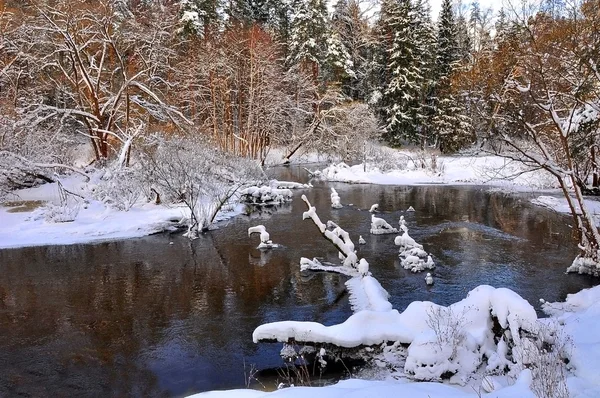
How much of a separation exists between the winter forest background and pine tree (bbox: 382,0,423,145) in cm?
12

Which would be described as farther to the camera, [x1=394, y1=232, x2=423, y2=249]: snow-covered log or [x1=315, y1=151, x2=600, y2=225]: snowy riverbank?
[x1=315, y1=151, x2=600, y2=225]: snowy riverbank

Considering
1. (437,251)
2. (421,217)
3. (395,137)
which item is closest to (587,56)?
(437,251)

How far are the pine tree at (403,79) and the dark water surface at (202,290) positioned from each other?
22.6 metres

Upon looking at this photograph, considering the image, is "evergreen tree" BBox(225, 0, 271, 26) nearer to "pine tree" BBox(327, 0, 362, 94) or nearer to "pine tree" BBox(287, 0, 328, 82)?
"pine tree" BBox(287, 0, 328, 82)

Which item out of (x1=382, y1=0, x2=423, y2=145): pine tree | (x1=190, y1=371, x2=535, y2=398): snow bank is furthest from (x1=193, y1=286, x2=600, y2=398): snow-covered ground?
(x1=382, y1=0, x2=423, y2=145): pine tree

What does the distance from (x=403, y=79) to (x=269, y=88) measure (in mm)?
12170

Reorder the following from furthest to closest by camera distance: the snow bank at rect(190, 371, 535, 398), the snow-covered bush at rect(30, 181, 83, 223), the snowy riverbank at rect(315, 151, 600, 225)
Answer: the snowy riverbank at rect(315, 151, 600, 225) → the snow-covered bush at rect(30, 181, 83, 223) → the snow bank at rect(190, 371, 535, 398)

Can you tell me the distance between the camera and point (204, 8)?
38.9m

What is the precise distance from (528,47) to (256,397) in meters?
10.3

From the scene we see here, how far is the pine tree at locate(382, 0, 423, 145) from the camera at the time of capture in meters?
38.8

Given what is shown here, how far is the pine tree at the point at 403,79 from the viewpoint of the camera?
38.8m

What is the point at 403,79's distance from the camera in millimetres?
38844

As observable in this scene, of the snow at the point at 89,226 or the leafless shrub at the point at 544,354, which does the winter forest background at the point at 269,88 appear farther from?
the leafless shrub at the point at 544,354

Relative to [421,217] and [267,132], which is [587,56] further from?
[267,132]
